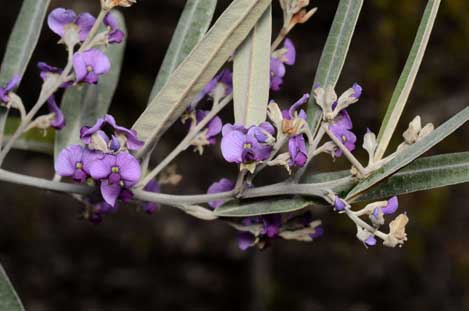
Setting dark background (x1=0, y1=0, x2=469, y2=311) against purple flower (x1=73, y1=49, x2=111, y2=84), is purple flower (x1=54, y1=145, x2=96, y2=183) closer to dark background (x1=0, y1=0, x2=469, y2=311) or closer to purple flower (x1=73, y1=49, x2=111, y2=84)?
purple flower (x1=73, y1=49, x2=111, y2=84)

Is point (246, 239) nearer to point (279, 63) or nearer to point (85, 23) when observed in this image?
point (279, 63)

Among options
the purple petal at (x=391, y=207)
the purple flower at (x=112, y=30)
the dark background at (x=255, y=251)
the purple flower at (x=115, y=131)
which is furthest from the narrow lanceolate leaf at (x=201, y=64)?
the dark background at (x=255, y=251)

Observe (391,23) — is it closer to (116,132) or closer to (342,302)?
(342,302)

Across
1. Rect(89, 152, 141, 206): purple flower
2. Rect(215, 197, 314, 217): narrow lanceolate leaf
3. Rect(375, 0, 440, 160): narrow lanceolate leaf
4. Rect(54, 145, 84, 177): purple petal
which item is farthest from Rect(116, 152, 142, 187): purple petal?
Rect(375, 0, 440, 160): narrow lanceolate leaf

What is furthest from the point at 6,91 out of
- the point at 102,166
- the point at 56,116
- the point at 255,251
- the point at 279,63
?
the point at 255,251

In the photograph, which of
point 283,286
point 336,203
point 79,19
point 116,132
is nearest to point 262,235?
point 336,203

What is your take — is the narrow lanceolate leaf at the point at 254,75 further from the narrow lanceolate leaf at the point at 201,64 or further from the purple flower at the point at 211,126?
the purple flower at the point at 211,126
